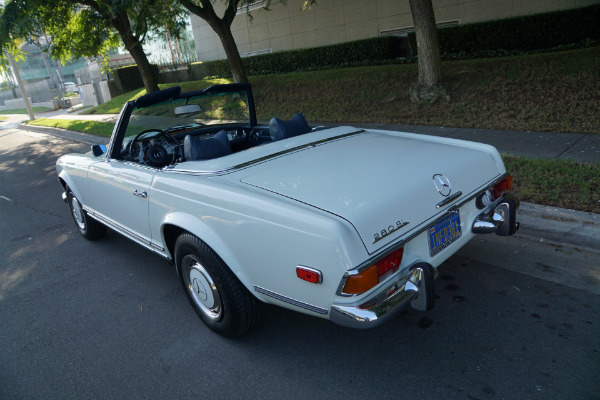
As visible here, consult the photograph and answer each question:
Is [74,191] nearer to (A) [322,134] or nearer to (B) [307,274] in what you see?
(A) [322,134]

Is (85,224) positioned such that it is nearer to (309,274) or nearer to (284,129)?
(284,129)

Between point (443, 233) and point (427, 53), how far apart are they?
749 centimetres

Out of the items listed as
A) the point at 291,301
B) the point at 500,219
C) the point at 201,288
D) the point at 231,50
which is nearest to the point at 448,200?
the point at 500,219

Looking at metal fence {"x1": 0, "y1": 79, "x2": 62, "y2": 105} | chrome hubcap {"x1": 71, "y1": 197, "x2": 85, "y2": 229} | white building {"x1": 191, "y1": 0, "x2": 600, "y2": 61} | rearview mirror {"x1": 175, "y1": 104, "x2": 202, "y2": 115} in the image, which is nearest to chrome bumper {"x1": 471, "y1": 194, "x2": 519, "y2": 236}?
rearview mirror {"x1": 175, "y1": 104, "x2": 202, "y2": 115}

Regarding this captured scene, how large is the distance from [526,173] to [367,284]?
380cm

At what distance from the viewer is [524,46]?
1183 centimetres

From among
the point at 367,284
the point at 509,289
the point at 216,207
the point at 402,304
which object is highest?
the point at 216,207

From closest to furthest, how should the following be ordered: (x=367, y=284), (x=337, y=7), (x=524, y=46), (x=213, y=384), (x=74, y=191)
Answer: (x=367, y=284) → (x=213, y=384) → (x=74, y=191) → (x=524, y=46) → (x=337, y=7)

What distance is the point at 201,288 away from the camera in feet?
9.72

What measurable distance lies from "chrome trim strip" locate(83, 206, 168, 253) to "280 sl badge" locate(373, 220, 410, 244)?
1801 mm

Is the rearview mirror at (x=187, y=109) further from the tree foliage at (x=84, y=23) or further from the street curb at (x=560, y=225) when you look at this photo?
the tree foliage at (x=84, y=23)

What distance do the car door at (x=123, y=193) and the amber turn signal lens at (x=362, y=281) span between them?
1816 mm

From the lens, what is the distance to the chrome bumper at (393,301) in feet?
6.98

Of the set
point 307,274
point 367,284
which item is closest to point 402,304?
point 367,284
